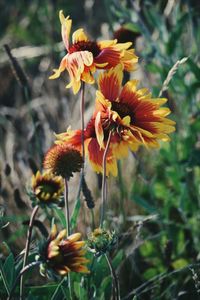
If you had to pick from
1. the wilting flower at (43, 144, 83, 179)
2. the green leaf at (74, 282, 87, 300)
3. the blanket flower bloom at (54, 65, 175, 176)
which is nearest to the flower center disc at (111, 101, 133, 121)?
the blanket flower bloom at (54, 65, 175, 176)

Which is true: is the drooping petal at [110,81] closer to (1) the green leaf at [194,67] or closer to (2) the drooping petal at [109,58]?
(2) the drooping petal at [109,58]

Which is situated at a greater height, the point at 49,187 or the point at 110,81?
the point at 110,81

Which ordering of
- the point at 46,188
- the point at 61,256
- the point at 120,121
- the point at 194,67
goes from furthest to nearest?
the point at 194,67 → the point at 46,188 → the point at 120,121 → the point at 61,256

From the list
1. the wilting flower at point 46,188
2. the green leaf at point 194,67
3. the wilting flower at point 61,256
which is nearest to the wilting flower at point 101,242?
the wilting flower at point 61,256

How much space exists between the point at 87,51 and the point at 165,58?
36.1 inches

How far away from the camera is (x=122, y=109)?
3.80 feet

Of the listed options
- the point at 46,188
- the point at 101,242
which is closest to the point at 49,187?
the point at 46,188

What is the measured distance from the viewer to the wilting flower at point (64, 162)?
1.14 metres

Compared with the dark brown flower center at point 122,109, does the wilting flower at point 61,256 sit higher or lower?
lower

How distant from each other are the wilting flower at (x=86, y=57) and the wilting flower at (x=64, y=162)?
122 mm

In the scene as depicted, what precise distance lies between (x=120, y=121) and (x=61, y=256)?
278 millimetres

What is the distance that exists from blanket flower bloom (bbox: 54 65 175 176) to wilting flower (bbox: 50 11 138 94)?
0.03 m

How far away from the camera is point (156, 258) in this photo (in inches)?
71.6

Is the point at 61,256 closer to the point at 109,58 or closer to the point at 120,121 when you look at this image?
the point at 120,121
